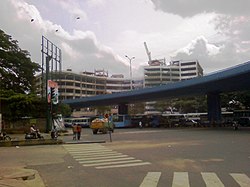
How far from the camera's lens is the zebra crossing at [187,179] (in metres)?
9.97

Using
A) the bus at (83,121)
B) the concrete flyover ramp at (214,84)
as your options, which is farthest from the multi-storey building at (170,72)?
the concrete flyover ramp at (214,84)

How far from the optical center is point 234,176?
37.2 feet

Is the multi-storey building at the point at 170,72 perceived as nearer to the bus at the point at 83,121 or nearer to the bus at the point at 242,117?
the bus at the point at 83,121

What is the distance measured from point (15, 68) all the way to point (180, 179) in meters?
47.6

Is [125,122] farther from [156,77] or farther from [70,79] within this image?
[156,77]

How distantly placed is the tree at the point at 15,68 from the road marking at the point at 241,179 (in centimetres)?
4459

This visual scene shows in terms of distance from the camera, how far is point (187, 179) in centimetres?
1091

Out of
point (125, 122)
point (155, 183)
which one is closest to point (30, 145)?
point (155, 183)

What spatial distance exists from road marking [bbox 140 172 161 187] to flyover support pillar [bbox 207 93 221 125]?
52.5m

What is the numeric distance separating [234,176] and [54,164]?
7829 millimetres

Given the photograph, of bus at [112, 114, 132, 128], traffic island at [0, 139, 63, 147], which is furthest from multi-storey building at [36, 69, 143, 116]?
traffic island at [0, 139, 63, 147]

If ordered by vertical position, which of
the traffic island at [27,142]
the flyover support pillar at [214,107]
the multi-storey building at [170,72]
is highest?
the multi-storey building at [170,72]

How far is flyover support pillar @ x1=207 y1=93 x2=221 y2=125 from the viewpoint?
2475 inches

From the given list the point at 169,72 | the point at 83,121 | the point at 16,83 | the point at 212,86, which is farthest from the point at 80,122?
the point at 169,72
